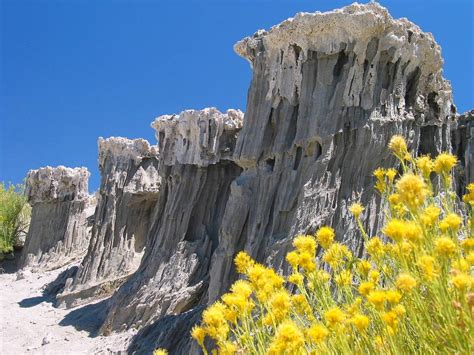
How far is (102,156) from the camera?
22.1 meters

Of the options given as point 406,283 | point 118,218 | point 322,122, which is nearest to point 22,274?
point 118,218

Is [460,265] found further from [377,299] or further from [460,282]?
[377,299]

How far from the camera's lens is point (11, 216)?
29.3 m

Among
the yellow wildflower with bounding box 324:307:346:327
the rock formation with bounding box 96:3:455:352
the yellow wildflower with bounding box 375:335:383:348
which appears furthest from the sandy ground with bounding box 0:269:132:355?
the yellow wildflower with bounding box 324:307:346:327

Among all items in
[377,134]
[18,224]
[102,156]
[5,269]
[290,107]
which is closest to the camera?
[377,134]

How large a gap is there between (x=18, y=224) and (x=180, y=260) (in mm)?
19046

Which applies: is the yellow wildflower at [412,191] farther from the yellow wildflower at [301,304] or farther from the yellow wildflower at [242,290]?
the yellow wildflower at [301,304]

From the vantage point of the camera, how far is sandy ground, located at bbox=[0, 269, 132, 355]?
1396 cm

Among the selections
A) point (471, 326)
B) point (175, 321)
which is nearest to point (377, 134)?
point (175, 321)

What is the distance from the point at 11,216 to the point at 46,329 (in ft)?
51.5

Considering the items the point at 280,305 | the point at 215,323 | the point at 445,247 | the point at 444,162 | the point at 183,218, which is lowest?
the point at 215,323

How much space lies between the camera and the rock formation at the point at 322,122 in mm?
9711

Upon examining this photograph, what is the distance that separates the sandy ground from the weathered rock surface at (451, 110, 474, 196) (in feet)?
31.8

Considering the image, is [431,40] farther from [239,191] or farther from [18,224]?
[18,224]
